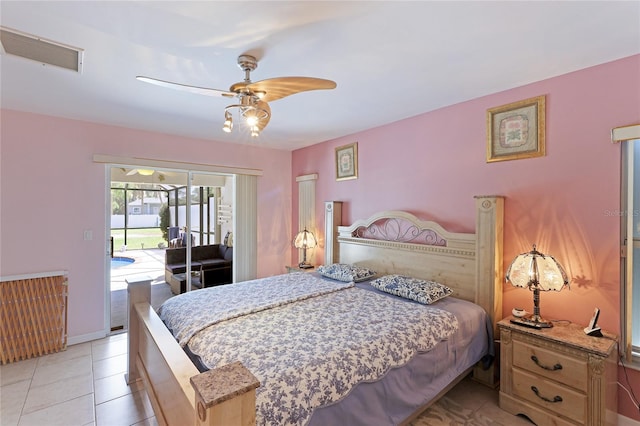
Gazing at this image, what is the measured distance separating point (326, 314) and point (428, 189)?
1.73 metres

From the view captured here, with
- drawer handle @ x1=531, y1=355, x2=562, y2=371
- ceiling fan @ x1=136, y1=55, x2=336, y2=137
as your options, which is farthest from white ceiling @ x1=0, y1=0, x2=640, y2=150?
drawer handle @ x1=531, y1=355, x2=562, y2=371

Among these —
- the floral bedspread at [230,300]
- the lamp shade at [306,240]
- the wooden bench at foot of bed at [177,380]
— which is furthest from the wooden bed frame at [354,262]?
the lamp shade at [306,240]

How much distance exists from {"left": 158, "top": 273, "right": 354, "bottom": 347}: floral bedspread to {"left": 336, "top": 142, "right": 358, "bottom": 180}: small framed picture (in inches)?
59.1

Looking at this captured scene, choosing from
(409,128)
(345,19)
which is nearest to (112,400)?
(345,19)

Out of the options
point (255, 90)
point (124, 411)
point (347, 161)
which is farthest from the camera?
point (347, 161)

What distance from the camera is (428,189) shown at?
10.1 feet

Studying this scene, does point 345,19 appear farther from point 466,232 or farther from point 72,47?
point 466,232

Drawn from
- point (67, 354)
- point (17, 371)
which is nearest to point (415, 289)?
point (67, 354)

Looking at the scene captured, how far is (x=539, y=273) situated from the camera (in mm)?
2088

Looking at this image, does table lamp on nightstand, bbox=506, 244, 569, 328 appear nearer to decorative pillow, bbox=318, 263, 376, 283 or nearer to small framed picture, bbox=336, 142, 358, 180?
decorative pillow, bbox=318, 263, 376, 283

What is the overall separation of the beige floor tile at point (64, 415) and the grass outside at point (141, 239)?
6.71ft

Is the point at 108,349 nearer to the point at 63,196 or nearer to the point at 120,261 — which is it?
the point at 120,261

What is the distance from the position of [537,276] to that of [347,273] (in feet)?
5.60

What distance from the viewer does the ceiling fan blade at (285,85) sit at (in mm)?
1649
